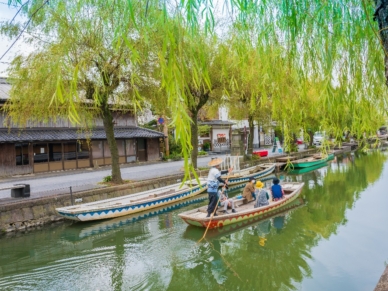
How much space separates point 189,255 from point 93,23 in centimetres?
881

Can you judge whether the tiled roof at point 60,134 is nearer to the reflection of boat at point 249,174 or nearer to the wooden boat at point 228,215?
the wooden boat at point 228,215

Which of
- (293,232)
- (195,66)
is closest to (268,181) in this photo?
(293,232)

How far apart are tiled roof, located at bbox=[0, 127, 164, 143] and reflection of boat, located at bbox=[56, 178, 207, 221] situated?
13.3ft

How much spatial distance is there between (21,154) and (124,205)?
10.1m

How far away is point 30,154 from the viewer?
1848cm

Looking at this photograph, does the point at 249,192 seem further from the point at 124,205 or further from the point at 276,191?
the point at 124,205

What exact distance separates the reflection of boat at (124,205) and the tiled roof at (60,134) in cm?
405

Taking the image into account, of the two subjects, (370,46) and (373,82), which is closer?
(370,46)

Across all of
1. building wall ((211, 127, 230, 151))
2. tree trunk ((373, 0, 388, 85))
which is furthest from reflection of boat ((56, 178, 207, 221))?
building wall ((211, 127, 230, 151))

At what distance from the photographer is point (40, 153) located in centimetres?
1905

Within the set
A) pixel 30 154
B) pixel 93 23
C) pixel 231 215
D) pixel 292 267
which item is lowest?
pixel 292 267

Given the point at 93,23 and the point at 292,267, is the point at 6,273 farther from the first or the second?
the point at 93,23

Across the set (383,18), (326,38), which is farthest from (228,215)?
(383,18)

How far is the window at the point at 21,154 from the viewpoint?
17938mm
